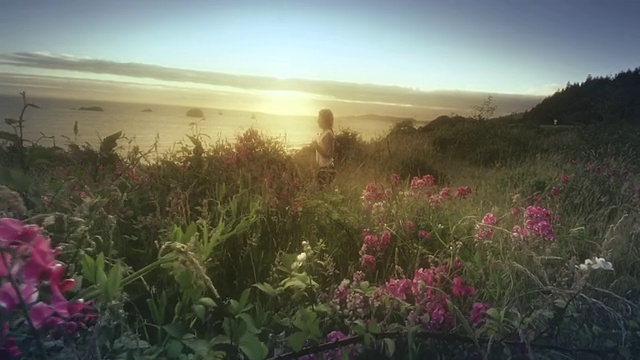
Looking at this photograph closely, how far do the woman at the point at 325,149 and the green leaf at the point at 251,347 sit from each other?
2.08 meters

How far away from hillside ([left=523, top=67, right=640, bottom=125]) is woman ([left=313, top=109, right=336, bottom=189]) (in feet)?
5.83

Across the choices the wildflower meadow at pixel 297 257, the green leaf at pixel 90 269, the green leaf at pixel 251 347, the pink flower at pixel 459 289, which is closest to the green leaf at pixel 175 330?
the wildflower meadow at pixel 297 257

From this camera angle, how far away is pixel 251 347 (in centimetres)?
137

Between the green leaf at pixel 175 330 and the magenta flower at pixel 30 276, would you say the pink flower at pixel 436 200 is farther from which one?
the magenta flower at pixel 30 276

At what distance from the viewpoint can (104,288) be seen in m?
1.40

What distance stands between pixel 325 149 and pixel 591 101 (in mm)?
2422

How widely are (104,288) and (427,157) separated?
3.54 metres

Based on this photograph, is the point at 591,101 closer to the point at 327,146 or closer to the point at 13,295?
the point at 327,146

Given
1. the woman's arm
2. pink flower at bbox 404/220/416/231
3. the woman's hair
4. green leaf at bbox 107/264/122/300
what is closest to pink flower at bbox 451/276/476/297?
A: pink flower at bbox 404/220/416/231

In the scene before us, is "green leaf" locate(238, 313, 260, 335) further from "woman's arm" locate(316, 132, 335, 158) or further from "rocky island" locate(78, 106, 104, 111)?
"woman's arm" locate(316, 132, 335, 158)

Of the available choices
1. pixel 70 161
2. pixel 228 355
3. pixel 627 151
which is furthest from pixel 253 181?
pixel 627 151

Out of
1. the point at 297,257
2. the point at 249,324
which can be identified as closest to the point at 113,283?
the point at 249,324

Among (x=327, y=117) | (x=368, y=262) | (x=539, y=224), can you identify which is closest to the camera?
(x=368, y=262)

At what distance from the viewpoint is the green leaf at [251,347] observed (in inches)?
53.3
